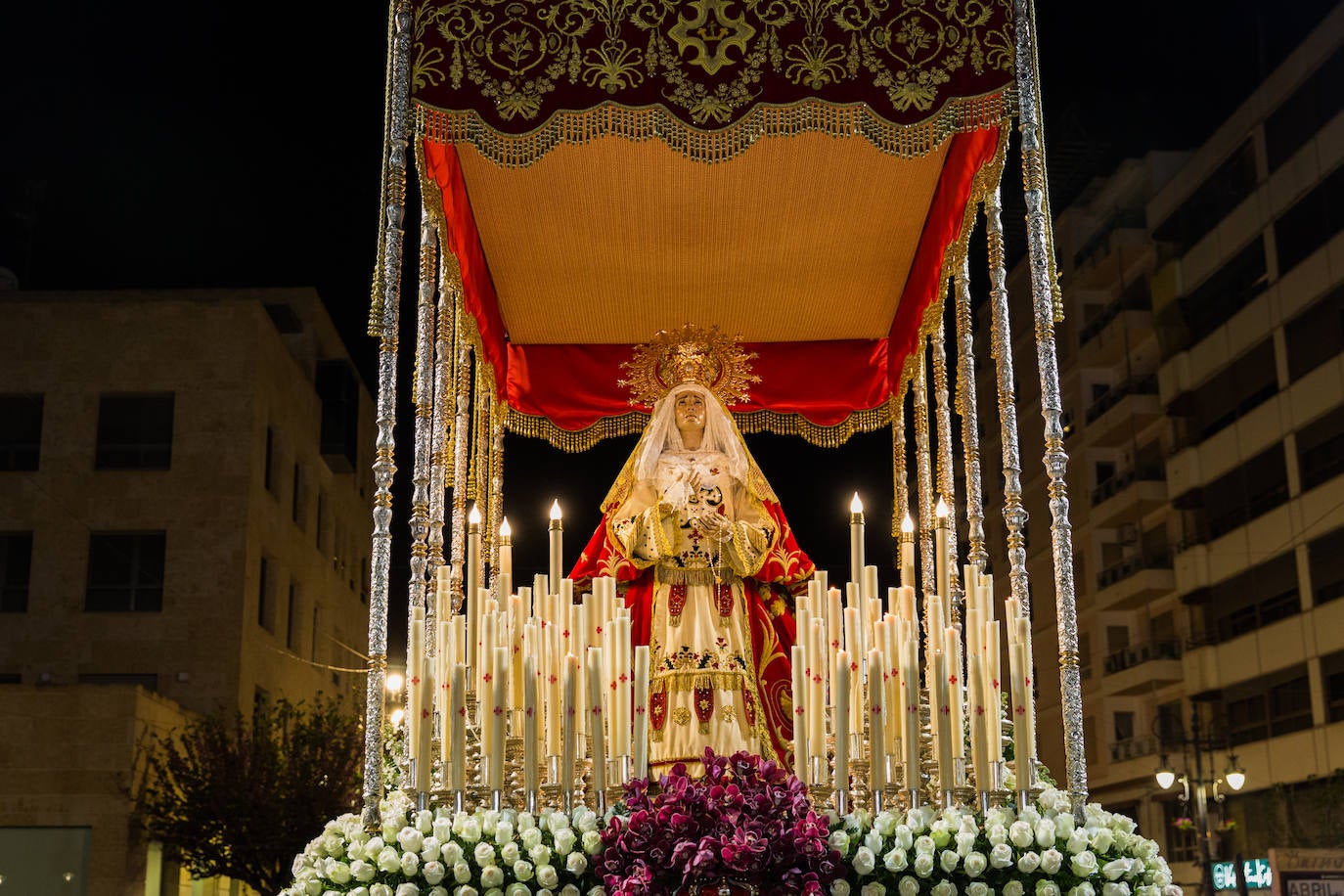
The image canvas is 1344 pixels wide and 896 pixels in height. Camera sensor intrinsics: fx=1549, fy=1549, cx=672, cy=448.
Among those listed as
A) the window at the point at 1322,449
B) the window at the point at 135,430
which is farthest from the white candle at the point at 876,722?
the window at the point at 1322,449

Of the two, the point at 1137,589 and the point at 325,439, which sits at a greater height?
the point at 325,439

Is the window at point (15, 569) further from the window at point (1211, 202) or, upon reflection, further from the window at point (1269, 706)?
the window at point (1211, 202)

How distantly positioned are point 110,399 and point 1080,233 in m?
26.3

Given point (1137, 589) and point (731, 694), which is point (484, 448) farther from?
point (1137, 589)

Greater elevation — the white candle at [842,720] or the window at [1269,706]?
the window at [1269,706]

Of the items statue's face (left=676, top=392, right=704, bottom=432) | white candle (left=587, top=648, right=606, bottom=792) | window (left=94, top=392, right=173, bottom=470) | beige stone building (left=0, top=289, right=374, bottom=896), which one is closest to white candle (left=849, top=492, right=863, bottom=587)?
white candle (left=587, top=648, right=606, bottom=792)

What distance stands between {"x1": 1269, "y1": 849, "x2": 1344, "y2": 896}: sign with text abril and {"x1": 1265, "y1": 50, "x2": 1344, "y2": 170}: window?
2169 centimetres

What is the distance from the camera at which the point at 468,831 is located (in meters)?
6.27

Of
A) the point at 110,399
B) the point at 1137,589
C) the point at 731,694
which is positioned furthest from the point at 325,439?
the point at 731,694

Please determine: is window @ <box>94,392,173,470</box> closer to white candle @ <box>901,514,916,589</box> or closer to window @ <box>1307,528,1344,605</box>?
white candle @ <box>901,514,916,589</box>

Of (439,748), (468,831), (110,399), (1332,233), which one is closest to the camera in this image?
(468,831)

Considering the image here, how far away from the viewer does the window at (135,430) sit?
2589 cm

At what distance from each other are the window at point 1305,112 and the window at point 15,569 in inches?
980

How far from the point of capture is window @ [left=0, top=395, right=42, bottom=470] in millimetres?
25719
